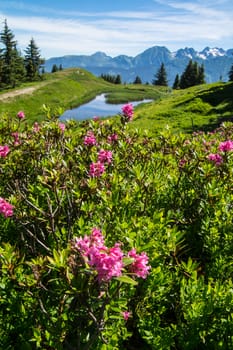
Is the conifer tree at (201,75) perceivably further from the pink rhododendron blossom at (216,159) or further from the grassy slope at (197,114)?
the pink rhododendron blossom at (216,159)

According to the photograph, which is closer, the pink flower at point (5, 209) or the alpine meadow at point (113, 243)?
the alpine meadow at point (113, 243)

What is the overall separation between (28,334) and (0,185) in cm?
279

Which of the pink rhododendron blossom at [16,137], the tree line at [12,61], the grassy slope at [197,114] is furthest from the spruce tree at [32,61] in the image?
the pink rhododendron blossom at [16,137]

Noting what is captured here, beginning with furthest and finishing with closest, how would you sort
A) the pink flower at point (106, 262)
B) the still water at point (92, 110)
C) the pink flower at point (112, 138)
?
1. the still water at point (92, 110)
2. the pink flower at point (112, 138)
3. the pink flower at point (106, 262)

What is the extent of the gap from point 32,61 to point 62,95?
1499 centimetres

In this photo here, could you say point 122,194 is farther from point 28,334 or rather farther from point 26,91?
point 26,91

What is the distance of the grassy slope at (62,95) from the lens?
58719mm

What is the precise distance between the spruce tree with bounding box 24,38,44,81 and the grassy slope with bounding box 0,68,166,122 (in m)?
3.26

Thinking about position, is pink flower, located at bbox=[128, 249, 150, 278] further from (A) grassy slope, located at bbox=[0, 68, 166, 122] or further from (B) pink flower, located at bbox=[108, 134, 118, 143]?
(A) grassy slope, located at bbox=[0, 68, 166, 122]

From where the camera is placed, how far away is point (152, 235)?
3.92 metres

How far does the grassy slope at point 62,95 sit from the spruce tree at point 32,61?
10.7ft


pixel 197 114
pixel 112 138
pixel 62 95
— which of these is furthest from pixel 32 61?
pixel 112 138

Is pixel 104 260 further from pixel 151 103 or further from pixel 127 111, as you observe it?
pixel 151 103

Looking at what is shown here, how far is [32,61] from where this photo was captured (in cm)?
8594
